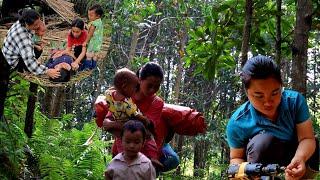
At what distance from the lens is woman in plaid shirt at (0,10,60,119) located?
8.78 feet

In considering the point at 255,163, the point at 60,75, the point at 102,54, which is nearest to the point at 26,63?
the point at 60,75

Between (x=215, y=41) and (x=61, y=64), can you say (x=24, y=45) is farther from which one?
(x=215, y=41)

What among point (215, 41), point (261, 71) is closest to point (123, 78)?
point (261, 71)

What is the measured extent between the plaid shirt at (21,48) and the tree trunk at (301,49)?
4.51 feet

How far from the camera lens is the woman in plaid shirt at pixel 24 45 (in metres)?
2.68

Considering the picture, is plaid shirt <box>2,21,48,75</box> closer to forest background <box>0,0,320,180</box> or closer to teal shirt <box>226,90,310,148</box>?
forest background <box>0,0,320,180</box>

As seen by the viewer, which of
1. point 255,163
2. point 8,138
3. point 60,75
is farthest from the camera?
point 8,138

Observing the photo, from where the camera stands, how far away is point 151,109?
2.87 meters

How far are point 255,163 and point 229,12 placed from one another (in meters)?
1.95

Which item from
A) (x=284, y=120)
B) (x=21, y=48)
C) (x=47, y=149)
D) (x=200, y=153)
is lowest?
(x=200, y=153)

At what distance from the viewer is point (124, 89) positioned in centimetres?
269

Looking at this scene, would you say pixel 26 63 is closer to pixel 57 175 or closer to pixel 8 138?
pixel 8 138

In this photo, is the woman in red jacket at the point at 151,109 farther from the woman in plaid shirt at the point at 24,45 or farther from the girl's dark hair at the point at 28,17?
the girl's dark hair at the point at 28,17

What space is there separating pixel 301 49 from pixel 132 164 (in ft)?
3.80
